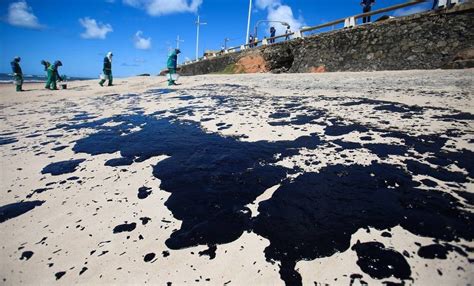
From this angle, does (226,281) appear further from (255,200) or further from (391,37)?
(391,37)

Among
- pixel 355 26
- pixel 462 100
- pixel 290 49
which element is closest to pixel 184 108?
pixel 462 100

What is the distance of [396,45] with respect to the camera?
8.80 m

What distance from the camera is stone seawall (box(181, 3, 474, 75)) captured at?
734 centimetres

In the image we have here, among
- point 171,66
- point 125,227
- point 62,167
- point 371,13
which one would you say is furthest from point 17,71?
point 371,13

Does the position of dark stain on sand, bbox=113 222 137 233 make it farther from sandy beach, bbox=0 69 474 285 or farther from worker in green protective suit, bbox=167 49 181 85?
worker in green protective suit, bbox=167 49 181 85

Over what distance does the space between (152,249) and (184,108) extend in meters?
3.71

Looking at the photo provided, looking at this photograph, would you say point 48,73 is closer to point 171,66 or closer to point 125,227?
point 171,66

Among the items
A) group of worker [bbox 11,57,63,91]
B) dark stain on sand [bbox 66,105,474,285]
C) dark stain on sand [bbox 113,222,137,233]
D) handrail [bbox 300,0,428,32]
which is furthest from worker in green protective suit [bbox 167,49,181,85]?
dark stain on sand [bbox 113,222,137,233]

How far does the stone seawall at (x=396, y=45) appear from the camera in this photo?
24.1 feet

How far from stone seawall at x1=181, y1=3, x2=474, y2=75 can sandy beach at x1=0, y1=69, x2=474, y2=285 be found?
645 centimetres

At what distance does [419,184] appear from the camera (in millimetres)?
1500

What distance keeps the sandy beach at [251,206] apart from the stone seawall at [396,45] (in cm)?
645

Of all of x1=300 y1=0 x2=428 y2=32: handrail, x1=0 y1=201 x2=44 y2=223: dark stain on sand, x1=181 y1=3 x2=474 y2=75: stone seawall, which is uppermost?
x1=300 y1=0 x2=428 y2=32: handrail

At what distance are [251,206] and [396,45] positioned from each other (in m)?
10.1
